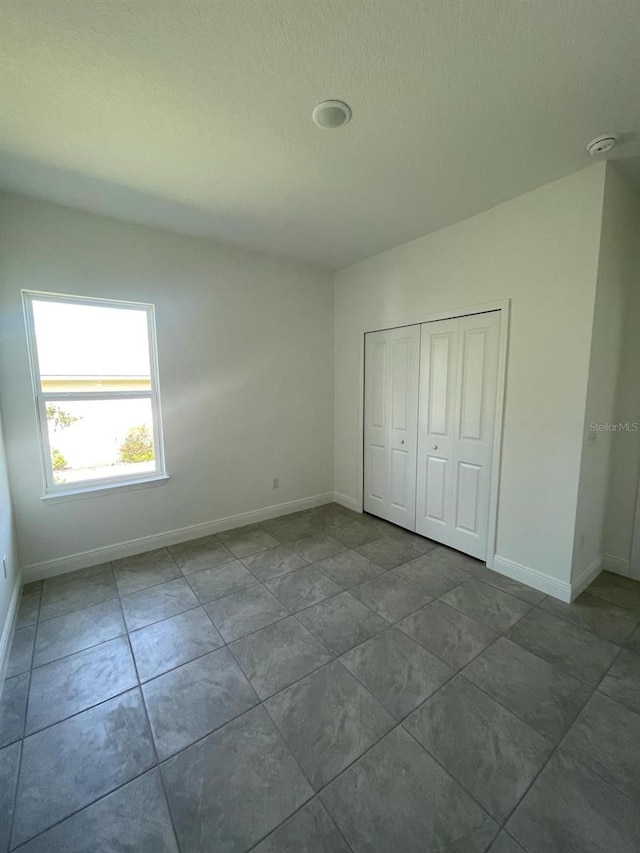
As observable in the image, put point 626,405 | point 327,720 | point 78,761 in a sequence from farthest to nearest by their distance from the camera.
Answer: point 626,405 < point 327,720 < point 78,761

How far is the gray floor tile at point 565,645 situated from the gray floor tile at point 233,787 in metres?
1.44

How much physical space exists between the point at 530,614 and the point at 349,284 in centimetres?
344

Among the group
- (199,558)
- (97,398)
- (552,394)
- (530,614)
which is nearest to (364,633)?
(530,614)

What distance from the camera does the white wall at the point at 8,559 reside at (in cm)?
191

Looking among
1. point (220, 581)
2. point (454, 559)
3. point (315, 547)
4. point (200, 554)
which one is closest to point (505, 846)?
point (454, 559)

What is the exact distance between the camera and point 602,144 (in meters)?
1.84

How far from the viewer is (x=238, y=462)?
3.55 meters

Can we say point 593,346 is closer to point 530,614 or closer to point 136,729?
point 530,614

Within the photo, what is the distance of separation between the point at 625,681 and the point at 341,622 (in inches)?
58.0

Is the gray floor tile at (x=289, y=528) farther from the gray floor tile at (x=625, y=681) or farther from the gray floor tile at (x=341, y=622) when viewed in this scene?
the gray floor tile at (x=625, y=681)

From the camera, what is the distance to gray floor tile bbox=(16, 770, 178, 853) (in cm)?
110

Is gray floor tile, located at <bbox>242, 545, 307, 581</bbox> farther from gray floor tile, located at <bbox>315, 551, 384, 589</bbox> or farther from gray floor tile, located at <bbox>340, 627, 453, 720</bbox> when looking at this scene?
gray floor tile, located at <bbox>340, 627, 453, 720</bbox>

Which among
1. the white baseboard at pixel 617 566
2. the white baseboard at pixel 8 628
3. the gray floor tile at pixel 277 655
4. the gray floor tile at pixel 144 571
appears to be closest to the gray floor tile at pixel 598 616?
the white baseboard at pixel 617 566

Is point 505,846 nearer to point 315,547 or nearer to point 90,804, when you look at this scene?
point 90,804
